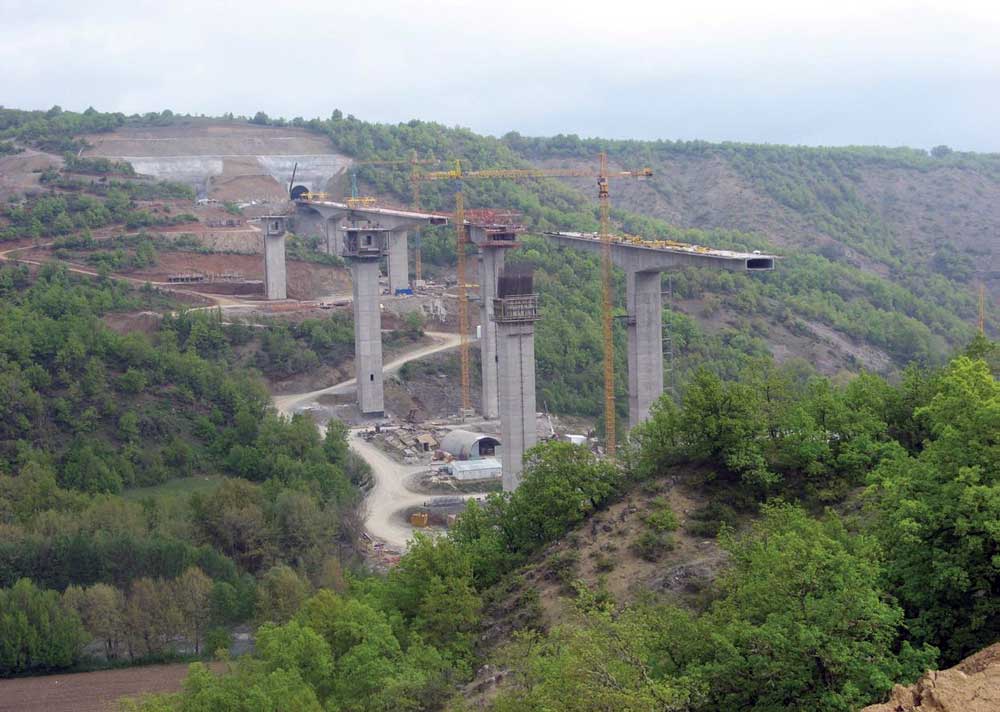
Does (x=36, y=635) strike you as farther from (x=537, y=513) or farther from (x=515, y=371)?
(x=515, y=371)

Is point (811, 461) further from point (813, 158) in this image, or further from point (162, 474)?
point (813, 158)

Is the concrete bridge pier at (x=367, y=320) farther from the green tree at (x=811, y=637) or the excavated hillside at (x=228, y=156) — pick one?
the green tree at (x=811, y=637)

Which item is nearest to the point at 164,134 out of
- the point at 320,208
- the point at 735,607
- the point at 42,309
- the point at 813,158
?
the point at 320,208

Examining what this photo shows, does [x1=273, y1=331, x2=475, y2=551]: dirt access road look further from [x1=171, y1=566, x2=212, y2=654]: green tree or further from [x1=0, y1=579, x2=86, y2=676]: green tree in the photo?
[x1=0, y1=579, x2=86, y2=676]: green tree

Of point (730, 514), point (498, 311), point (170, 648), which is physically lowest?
point (170, 648)

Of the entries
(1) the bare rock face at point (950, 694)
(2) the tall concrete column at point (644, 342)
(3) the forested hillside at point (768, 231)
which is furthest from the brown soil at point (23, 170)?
(1) the bare rock face at point (950, 694)

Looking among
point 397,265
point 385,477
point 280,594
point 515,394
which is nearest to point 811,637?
point 280,594

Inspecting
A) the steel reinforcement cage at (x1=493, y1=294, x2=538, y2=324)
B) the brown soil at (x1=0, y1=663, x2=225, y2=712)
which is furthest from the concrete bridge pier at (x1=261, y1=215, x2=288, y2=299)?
the brown soil at (x1=0, y1=663, x2=225, y2=712)
